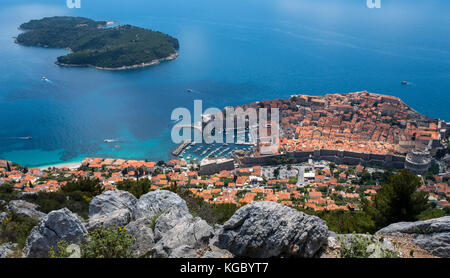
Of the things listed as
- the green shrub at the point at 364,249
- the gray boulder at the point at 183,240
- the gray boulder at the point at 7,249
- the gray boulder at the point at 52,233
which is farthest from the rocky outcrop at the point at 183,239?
the gray boulder at the point at 7,249

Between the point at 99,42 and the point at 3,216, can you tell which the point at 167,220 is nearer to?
the point at 3,216

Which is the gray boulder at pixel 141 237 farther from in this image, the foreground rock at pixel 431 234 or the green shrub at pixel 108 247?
the foreground rock at pixel 431 234

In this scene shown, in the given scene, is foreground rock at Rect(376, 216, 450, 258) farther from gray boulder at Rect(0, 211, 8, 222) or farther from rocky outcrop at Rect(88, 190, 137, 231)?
gray boulder at Rect(0, 211, 8, 222)

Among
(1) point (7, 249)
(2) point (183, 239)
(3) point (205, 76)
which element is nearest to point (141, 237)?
(2) point (183, 239)

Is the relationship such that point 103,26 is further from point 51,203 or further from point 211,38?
point 51,203
